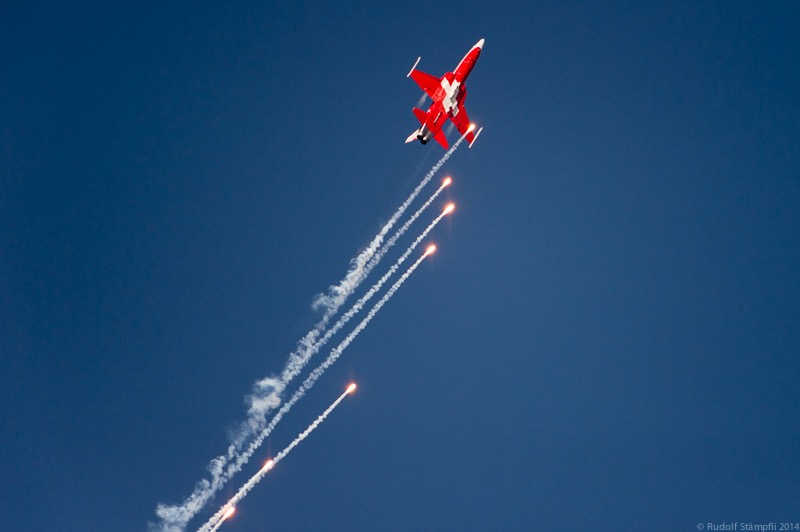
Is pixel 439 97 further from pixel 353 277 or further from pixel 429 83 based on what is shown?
pixel 353 277

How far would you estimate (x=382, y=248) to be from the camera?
2638 inches

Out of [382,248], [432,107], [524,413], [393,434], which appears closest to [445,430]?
[393,434]

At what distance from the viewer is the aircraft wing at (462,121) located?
6431cm

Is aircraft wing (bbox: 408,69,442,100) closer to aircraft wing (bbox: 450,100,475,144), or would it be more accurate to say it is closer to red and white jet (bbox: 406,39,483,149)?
red and white jet (bbox: 406,39,483,149)

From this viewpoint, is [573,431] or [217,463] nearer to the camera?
[217,463]

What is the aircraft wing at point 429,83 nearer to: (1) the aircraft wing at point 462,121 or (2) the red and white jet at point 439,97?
(2) the red and white jet at point 439,97

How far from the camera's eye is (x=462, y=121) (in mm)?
65250

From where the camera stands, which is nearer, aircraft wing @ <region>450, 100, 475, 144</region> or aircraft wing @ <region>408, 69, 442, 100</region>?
aircraft wing @ <region>408, 69, 442, 100</region>

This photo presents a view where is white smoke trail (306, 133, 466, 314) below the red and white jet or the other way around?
below

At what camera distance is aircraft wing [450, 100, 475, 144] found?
2532 inches

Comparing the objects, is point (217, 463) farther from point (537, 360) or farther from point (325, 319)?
point (537, 360)

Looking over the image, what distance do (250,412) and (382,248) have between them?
19.0 metres

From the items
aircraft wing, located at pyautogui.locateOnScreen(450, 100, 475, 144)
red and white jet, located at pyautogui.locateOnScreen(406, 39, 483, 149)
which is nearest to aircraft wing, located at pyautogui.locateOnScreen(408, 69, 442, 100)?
red and white jet, located at pyautogui.locateOnScreen(406, 39, 483, 149)

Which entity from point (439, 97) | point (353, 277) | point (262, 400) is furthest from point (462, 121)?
point (262, 400)
